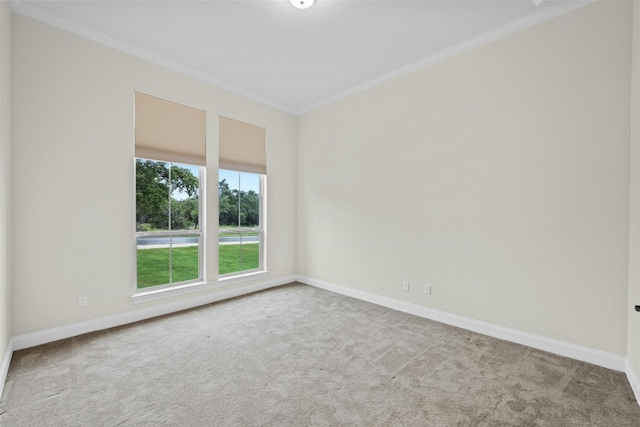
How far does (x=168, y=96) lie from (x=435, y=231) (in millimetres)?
3720

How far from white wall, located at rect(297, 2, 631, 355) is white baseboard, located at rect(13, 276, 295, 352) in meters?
1.86

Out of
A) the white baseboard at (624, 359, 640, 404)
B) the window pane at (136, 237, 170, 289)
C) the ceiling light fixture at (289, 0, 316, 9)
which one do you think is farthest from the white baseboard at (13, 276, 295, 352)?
the white baseboard at (624, 359, 640, 404)

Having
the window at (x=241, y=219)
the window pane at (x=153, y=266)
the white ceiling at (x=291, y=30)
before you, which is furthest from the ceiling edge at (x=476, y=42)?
the window pane at (x=153, y=266)

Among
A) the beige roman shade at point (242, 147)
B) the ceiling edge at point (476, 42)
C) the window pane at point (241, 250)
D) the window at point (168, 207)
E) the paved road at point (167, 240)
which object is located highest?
the ceiling edge at point (476, 42)

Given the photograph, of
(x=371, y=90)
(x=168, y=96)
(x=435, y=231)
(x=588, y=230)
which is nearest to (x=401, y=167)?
(x=435, y=231)

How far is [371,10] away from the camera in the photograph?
2537 millimetres

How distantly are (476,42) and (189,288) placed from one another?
4.48 m

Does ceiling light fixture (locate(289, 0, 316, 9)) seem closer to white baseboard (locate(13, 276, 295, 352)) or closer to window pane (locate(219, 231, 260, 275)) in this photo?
window pane (locate(219, 231, 260, 275))

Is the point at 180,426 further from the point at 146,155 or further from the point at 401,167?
the point at 401,167

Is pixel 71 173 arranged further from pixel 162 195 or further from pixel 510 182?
pixel 510 182

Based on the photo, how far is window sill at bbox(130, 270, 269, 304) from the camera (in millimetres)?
3252

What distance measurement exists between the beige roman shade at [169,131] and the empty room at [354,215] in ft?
0.08

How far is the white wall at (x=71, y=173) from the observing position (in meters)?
2.54

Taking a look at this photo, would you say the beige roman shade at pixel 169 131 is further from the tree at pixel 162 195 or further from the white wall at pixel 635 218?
the white wall at pixel 635 218
